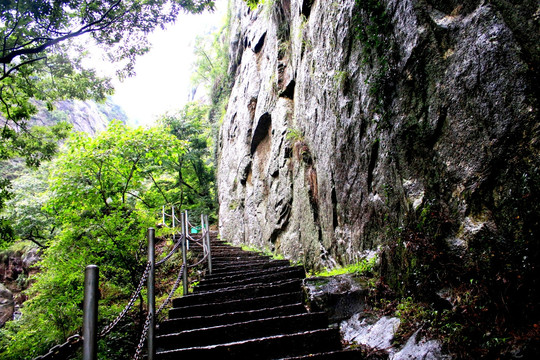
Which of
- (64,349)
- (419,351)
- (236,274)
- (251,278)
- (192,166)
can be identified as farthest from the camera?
(192,166)

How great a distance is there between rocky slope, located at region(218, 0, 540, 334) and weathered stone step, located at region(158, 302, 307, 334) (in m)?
1.32

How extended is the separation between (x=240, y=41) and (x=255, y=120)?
6269 millimetres

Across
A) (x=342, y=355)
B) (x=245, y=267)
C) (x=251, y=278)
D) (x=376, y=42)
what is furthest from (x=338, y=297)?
(x=376, y=42)

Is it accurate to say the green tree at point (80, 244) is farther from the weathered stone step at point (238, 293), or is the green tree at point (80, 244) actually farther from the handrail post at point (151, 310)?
the handrail post at point (151, 310)

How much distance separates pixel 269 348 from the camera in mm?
3201

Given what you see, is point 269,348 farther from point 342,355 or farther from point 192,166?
point 192,166

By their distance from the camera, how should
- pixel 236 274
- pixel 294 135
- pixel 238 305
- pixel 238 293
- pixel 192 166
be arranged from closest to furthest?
pixel 238 305 → pixel 238 293 → pixel 236 274 → pixel 294 135 → pixel 192 166

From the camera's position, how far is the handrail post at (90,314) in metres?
1.75

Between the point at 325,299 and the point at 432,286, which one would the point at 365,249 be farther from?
the point at 432,286

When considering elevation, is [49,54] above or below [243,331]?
above

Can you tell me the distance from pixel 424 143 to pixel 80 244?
5965mm

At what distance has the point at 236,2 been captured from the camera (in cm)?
1650

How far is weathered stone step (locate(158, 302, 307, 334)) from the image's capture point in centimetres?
385

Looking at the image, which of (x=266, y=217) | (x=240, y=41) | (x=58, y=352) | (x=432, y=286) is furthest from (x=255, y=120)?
(x=58, y=352)
